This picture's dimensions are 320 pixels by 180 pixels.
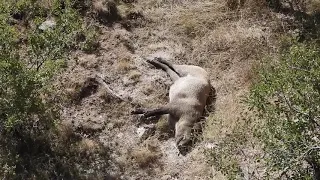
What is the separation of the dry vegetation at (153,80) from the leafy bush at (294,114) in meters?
0.66

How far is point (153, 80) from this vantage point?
30.1 ft

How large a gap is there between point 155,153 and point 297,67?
297 centimetres

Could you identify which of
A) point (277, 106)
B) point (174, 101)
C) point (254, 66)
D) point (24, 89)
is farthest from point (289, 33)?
point (24, 89)

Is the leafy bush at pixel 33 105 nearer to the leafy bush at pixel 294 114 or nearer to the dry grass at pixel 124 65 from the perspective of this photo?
the dry grass at pixel 124 65

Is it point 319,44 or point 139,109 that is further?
point 319,44

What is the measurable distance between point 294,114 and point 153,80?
152 inches

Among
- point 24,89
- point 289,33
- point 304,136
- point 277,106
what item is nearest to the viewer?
point 304,136

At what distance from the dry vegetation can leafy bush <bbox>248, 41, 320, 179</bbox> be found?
0.66 meters

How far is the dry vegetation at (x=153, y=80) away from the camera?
767 centimetres

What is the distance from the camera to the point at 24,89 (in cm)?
703

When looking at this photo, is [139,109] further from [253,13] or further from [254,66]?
[253,13]

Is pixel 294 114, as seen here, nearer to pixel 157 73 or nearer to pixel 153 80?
pixel 153 80

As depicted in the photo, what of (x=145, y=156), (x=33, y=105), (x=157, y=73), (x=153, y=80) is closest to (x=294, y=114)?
(x=145, y=156)

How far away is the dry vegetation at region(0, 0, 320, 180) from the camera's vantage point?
25.2 feet
